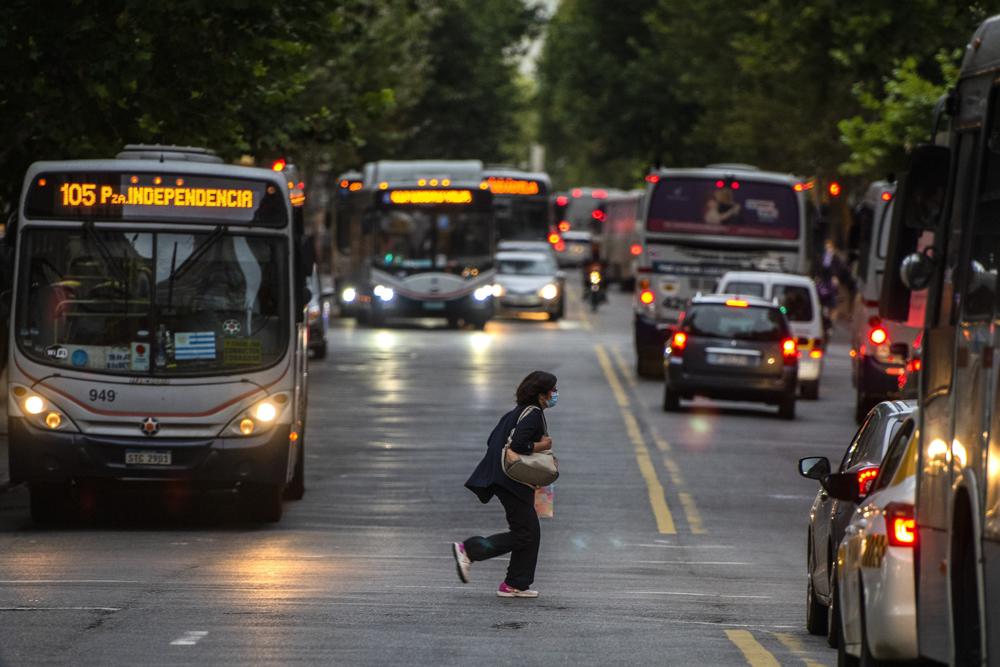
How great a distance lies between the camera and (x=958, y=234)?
368 inches

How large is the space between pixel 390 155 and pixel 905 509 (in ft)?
219

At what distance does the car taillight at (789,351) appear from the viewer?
30.8m

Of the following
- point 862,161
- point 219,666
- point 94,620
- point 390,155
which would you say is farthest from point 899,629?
point 390,155

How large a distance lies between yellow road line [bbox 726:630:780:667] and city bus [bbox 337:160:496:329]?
38.9 metres

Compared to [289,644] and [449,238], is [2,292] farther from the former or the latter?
[449,238]

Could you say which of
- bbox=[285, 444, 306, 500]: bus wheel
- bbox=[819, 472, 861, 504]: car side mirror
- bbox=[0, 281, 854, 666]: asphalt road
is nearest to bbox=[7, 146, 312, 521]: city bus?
bbox=[0, 281, 854, 666]: asphalt road

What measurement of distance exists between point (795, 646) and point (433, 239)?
39976 millimetres

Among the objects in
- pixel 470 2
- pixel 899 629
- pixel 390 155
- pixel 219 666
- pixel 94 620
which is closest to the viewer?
pixel 899 629

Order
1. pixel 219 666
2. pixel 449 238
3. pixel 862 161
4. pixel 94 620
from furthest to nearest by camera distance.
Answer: pixel 449 238 → pixel 862 161 → pixel 94 620 → pixel 219 666

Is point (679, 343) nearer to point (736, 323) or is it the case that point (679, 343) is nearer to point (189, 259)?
point (736, 323)

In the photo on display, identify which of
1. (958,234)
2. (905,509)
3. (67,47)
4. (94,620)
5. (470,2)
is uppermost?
(470,2)

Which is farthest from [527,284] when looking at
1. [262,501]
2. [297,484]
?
[262,501]

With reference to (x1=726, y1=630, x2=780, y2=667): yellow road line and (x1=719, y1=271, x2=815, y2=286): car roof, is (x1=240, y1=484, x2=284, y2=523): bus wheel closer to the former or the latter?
(x1=726, y1=630, x2=780, y2=667): yellow road line

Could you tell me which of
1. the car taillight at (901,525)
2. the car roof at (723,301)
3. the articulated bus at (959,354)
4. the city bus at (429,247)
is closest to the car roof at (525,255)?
the city bus at (429,247)
